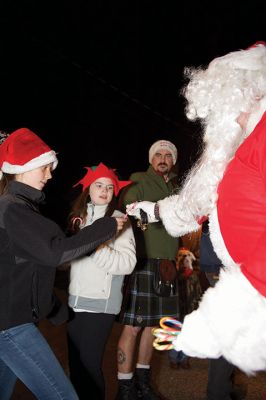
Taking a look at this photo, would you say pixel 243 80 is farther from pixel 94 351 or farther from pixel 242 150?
pixel 94 351

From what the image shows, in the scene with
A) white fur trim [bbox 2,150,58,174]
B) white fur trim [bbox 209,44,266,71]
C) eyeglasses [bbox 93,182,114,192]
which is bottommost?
eyeglasses [bbox 93,182,114,192]

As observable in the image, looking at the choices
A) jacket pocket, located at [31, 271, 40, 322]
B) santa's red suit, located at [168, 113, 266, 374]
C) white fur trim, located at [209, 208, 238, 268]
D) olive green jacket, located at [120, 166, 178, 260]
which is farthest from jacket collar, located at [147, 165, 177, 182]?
santa's red suit, located at [168, 113, 266, 374]

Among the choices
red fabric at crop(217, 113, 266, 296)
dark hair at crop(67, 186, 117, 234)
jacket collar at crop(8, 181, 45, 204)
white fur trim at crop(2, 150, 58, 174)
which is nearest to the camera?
red fabric at crop(217, 113, 266, 296)

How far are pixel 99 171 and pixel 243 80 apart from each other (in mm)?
1550

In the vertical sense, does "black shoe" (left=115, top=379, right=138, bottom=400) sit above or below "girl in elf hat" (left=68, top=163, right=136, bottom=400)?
below

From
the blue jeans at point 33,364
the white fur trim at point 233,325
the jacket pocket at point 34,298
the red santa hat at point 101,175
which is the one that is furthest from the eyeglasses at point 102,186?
the white fur trim at point 233,325

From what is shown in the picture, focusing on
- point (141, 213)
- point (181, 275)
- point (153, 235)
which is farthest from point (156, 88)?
point (141, 213)

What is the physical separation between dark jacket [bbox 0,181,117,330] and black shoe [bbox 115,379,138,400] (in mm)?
1376

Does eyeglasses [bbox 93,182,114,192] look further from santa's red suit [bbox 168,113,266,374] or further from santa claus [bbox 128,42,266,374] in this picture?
santa's red suit [bbox 168,113,266,374]

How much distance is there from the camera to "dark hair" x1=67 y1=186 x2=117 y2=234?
2912 millimetres

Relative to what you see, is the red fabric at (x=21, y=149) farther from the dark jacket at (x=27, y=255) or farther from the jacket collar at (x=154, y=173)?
the jacket collar at (x=154, y=173)

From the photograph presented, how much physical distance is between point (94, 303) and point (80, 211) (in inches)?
28.8

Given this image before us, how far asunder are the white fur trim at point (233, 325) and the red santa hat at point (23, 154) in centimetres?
149

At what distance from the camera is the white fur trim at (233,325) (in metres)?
1.27
